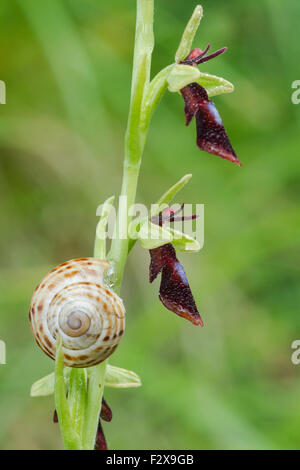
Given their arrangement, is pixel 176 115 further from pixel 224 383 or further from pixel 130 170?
pixel 130 170

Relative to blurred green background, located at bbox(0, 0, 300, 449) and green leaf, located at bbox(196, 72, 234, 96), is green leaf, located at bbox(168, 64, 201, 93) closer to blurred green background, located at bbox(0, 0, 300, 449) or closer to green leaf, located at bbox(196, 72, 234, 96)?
green leaf, located at bbox(196, 72, 234, 96)

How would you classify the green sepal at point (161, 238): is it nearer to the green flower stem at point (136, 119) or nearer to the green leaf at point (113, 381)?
the green flower stem at point (136, 119)

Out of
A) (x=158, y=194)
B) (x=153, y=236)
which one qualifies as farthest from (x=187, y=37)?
(x=158, y=194)

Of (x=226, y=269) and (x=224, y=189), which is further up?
(x=224, y=189)

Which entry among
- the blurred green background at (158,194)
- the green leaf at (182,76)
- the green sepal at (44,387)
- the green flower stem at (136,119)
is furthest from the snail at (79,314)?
the blurred green background at (158,194)

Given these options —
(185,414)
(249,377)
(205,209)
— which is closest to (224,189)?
(205,209)

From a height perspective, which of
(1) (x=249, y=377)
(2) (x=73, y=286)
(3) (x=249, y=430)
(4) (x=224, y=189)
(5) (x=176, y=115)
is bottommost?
(3) (x=249, y=430)

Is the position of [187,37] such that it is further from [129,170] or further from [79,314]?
[79,314]

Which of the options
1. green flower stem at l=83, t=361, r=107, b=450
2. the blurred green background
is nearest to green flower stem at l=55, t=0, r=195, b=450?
green flower stem at l=83, t=361, r=107, b=450
